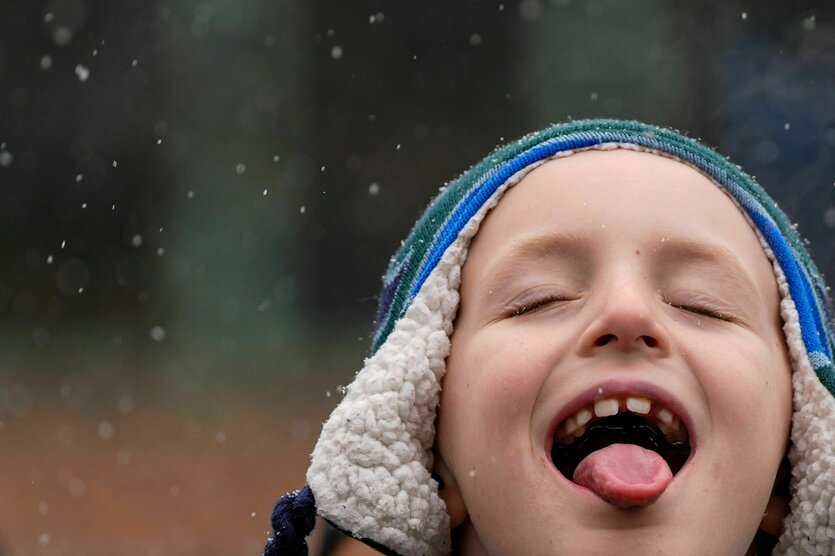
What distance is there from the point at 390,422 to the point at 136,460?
6.89 meters

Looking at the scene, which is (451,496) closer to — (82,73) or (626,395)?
(626,395)

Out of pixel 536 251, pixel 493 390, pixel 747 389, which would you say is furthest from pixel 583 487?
pixel 536 251

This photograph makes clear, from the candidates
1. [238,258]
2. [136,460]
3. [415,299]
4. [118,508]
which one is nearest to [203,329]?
[238,258]

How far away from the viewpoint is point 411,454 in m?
2.33

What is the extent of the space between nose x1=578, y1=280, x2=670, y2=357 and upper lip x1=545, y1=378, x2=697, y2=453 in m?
0.07

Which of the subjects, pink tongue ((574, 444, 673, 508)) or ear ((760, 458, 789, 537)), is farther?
ear ((760, 458, 789, 537))

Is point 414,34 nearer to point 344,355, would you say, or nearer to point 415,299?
point 344,355

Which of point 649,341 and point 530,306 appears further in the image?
point 530,306

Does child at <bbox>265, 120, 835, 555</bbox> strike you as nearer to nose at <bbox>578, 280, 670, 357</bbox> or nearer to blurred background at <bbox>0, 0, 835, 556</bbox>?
nose at <bbox>578, 280, 670, 357</bbox>

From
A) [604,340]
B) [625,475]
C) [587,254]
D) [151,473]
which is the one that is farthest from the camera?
[151,473]

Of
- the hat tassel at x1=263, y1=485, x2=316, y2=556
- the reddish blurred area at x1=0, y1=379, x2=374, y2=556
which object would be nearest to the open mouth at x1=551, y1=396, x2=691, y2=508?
the hat tassel at x1=263, y1=485, x2=316, y2=556

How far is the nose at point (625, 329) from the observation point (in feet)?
6.97

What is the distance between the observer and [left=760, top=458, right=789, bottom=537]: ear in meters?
2.38

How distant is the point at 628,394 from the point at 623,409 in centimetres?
3
